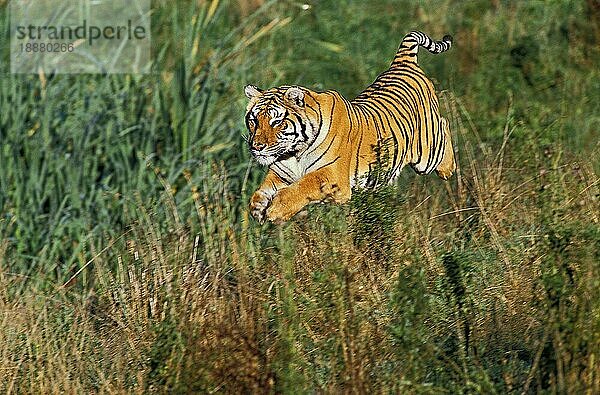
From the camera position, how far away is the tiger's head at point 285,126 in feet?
14.4

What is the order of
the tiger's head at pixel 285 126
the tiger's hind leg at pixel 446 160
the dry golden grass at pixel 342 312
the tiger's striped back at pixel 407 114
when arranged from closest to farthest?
the dry golden grass at pixel 342 312 → the tiger's head at pixel 285 126 → the tiger's striped back at pixel 407 114 → the tiger's hind leg at pixel 446 160

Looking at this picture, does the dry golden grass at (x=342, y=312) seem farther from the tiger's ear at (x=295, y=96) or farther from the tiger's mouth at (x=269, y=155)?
the tiger's ear at (x=295, y=96)

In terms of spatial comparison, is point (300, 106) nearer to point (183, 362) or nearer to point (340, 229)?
point (340, 229)

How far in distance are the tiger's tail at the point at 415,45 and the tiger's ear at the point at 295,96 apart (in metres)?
0.80

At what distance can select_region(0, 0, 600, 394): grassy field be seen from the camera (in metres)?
4.33

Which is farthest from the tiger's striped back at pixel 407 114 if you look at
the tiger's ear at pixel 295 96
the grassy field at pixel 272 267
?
the tiger's ear at pixel 295 96

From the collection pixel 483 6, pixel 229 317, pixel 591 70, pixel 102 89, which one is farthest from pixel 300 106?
pixel 483 6

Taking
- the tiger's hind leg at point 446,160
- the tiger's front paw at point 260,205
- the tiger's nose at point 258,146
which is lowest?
the tiger's front paw at point 260,205

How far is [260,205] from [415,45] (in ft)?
3.80

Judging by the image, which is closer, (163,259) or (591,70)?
(163,259)

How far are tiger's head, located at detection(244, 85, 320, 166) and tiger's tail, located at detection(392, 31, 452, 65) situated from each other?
0.77m

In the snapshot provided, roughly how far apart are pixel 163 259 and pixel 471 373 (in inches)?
55.0

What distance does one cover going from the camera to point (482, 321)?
4.80 metres

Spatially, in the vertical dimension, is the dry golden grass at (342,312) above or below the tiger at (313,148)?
below
